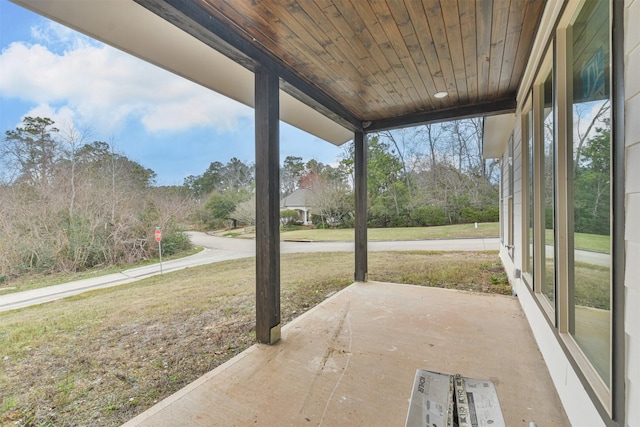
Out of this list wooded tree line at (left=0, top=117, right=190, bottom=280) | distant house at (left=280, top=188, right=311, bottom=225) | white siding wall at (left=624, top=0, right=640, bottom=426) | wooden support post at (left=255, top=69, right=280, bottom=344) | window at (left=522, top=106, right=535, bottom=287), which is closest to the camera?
white siding wall at (left=624, top=0, right=640, bottom=426)

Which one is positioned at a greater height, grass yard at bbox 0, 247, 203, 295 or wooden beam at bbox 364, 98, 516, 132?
wooden beam at bbox 364, 98, 516, 132

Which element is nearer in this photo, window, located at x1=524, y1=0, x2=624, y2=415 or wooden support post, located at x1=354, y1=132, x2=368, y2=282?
window, located at x1=524, y1=0, x2=624, y2=415

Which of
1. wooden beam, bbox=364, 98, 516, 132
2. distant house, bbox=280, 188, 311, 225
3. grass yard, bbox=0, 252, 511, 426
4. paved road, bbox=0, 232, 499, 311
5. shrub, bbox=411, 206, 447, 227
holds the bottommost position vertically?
grass yard, bbox=0, 252, 511, 426

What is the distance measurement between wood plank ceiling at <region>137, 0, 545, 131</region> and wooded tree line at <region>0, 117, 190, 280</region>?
168 centimetres

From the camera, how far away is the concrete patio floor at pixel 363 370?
1.62m

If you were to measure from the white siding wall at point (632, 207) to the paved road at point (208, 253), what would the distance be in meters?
3.30

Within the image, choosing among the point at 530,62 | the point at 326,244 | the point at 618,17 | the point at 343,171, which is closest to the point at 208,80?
the point at 618,17

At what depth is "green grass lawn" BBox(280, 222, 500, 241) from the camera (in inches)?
363

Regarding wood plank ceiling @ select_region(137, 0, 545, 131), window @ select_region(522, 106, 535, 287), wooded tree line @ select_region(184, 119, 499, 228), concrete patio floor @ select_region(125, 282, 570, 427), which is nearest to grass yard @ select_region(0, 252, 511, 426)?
concrete patio floor @ select_region(125, 282, 570, 427)

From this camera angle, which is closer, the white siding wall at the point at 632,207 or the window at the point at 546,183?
the white siding wall at the point at 632,207

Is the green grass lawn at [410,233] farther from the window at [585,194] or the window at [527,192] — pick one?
the window at [585,194]

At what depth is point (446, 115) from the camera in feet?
12.6

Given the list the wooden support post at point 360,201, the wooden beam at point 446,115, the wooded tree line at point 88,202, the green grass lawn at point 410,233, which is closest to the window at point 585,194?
the wooden beam at point 446,115

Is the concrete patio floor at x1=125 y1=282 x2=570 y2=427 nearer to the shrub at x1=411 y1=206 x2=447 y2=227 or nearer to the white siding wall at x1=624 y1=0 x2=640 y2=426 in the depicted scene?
the white siding wall at x1=624 y1=0 x2=640 y2=426
